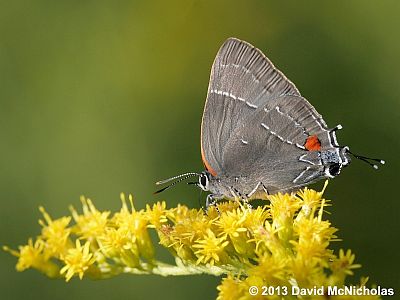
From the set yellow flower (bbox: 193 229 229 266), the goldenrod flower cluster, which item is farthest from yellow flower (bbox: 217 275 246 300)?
yellow flower (bbox: 193 229 229 266)

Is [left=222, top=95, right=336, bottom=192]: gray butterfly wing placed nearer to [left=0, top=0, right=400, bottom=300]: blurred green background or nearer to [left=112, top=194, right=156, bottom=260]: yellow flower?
[left=112, top=194, right=156, bottom=260]: yellow flower

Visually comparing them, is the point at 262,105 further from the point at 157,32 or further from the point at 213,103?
the point at 157,32

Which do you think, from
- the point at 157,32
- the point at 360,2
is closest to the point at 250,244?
the point at 360,2

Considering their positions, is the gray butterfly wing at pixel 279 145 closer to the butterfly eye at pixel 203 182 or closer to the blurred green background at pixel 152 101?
the butterfly eye at pixel 203 182

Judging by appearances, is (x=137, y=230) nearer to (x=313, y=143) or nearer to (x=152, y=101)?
(x=313, y=143)

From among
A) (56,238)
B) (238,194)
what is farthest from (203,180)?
(56,238)

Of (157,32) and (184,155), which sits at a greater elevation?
(157,32)

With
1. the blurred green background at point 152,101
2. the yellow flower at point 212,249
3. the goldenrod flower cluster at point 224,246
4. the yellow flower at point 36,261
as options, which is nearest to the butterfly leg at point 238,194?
the goldenrod flower cluster at point 224,246
